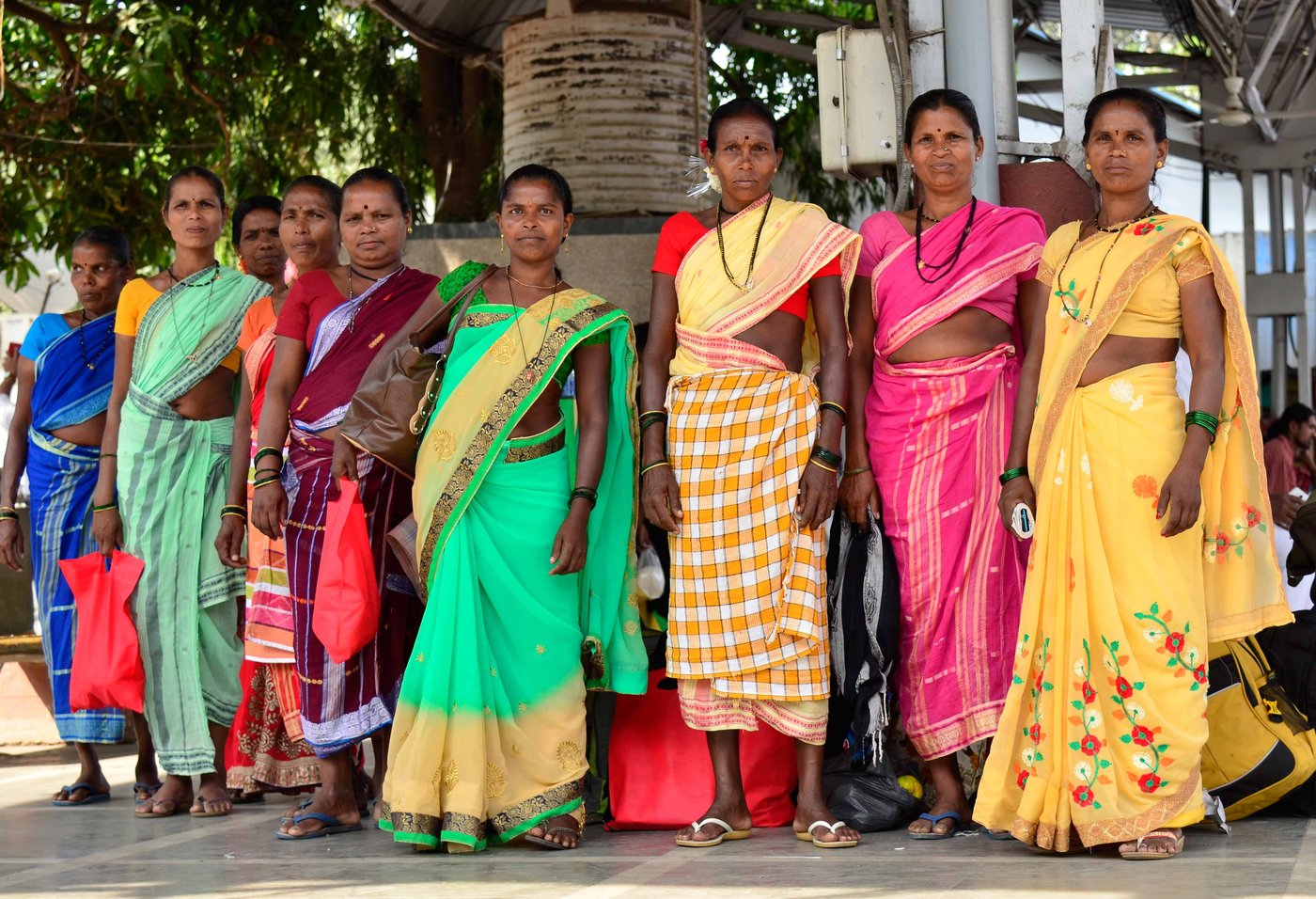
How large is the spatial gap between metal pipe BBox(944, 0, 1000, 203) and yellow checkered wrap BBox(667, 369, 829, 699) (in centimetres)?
131

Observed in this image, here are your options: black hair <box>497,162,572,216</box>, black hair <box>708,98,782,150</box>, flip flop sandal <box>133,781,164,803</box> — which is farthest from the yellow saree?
flip flop sandal <box>133,781,164,803</box>

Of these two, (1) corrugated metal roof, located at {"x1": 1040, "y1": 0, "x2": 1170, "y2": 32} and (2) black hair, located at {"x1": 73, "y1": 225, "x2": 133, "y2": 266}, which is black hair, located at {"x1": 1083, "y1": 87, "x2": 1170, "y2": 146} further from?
(1) corrugated metal roof, located at {"x1": 1040, "y1": 0, "x2": 1170, "y2": 32}

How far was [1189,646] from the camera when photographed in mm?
4168

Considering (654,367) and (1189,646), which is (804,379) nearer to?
(654,367)

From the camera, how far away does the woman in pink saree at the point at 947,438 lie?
459 centimetres

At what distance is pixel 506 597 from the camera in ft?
15.4

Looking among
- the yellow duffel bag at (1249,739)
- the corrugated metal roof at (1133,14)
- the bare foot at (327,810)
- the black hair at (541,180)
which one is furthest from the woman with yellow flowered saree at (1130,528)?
the corrugated metal roof at (1133,14)

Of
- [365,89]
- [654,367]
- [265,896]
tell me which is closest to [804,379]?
[654,367]

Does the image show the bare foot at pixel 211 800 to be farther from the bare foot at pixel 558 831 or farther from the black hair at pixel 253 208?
the black hair at pixel 253 208

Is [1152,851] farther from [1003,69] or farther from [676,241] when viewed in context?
A: [1003,69]

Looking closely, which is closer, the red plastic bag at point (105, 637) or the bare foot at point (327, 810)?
the bare foot at point (327, 810)

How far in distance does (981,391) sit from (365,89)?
8.04 meters

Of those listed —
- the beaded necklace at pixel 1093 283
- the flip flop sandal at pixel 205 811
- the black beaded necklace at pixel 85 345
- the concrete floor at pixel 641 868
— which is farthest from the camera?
the black beaded necklace at pixel 85 345

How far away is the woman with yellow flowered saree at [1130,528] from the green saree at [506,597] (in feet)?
3.88
